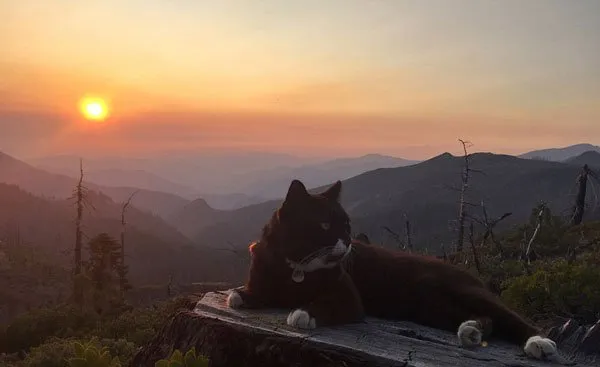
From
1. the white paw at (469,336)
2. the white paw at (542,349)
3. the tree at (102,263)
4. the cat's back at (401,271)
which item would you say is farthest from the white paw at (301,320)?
the tree at (102,263)

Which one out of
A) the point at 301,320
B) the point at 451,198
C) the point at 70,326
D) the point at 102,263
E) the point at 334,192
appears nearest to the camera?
the point at 301,320

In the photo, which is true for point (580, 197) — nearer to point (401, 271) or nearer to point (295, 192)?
point (401, 271)

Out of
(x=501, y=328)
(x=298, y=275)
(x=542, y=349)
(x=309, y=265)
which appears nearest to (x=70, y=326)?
(x=298, y=275)

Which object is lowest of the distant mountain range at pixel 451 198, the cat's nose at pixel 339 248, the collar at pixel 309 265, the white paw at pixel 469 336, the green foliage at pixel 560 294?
the distant mountain range at pixel 451 198

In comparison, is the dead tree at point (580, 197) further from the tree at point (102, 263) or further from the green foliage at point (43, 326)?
the tree at point (102, 263)

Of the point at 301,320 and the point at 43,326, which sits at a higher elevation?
the point at 301,320

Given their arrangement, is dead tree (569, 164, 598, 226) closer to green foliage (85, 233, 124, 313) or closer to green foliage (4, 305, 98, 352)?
green foliage (4, 305, 98, 352)

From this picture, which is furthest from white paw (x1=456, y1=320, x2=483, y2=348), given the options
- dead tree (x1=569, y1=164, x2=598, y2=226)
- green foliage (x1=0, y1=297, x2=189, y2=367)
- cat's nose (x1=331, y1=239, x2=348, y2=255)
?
dead tree (x1=569, y1=164, x2=598, y2=226)
